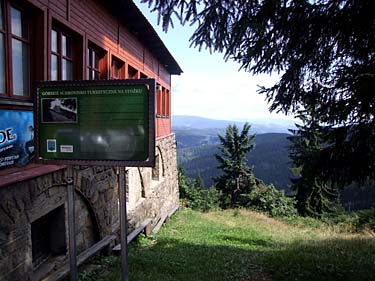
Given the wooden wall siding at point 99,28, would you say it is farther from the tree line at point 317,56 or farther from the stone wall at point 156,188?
the stone wall at point 156,188

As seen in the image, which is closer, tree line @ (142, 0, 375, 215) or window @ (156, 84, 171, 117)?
tree line @ (142, 0, 375, 215)

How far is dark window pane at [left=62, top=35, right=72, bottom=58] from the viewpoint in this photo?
616cm

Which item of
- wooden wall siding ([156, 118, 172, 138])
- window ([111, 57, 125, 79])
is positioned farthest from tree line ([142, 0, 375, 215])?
wooden wall siding ([156, 118, 172, 138])

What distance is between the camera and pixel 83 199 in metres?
6.59

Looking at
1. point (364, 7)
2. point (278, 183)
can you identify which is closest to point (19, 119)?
point (364, 7)

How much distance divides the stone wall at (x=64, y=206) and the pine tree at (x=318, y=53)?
341 centimetres

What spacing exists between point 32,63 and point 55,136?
9.22 feet

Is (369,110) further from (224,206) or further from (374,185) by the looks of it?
(224,206)

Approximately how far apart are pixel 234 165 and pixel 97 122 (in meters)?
28.8

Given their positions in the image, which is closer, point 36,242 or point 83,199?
point 36,242

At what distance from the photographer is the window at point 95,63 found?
24.2 feet

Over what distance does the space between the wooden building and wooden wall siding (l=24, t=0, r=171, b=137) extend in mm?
22

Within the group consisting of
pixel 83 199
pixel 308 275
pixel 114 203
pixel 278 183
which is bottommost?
pixel 278 183

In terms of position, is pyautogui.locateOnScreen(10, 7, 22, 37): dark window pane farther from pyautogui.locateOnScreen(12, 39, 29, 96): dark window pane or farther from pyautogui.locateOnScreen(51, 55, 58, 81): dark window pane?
pyautogui.locateOnScreen(51, 55, 58, 81): dark window pane
